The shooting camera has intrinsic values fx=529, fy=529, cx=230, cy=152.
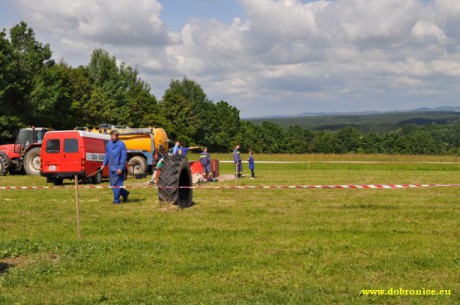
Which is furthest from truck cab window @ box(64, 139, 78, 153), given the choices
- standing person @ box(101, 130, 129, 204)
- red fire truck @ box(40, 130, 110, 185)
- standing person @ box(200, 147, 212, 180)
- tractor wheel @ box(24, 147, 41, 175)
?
standing person @ box(101, 130, 129, 204)

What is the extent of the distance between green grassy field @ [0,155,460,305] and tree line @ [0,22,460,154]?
31932mm

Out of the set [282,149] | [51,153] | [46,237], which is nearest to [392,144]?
[282,149]

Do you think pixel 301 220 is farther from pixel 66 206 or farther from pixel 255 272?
pixel 66 206

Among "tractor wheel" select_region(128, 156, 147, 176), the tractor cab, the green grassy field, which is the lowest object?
the green grassy field

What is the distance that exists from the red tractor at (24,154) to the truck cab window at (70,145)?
555cm

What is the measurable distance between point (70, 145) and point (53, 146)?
0.67m

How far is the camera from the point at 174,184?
12.6m

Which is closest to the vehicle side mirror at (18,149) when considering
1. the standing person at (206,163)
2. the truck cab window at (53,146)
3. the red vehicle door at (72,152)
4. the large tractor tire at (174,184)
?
the truck cab window at (53,146)

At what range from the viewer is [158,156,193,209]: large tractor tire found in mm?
12625

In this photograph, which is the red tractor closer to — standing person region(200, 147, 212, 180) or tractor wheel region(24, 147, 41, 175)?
Result: tractor wheel region(24, 147, 41, 175)

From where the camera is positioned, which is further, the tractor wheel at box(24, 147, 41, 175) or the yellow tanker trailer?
the yellow tanker trailer

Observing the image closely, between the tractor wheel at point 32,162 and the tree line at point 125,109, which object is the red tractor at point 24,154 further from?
the tree line at point 125,109

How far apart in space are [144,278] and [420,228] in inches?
231

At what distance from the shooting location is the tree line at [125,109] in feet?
143
